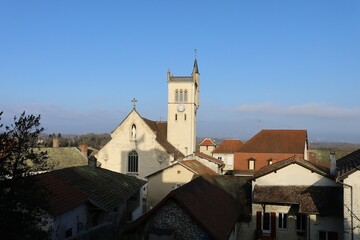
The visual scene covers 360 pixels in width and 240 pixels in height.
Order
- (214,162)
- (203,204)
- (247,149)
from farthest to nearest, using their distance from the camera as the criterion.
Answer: (247,149), (214,162), (203,204)

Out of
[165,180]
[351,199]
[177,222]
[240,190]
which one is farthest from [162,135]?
[177,222]

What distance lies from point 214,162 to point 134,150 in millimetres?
9571

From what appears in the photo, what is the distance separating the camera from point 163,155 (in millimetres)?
40438

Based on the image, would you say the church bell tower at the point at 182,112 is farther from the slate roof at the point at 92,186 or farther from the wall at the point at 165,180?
the slate roof at the point at 92,186

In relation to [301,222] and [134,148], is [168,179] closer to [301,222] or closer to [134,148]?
[134,148]

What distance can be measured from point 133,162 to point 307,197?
25.1m

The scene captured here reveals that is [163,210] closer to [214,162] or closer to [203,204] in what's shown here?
[203,204]

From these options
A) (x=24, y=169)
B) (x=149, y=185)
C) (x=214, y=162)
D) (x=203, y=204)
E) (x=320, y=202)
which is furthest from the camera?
(x=214, y=162)

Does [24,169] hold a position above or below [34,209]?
above

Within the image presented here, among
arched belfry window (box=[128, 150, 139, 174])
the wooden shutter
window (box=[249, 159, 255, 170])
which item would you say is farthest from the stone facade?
window (box=[249, 159, 255, 170])

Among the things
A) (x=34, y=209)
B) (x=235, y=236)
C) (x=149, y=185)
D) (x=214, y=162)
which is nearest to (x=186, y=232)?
→ (x=235, y=236)

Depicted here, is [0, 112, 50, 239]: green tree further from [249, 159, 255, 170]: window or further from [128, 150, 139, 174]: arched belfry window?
[249, 159, 255, 170]: window

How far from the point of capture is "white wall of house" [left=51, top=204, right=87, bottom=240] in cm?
1531

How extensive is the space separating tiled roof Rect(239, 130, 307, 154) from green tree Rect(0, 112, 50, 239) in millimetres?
35615
